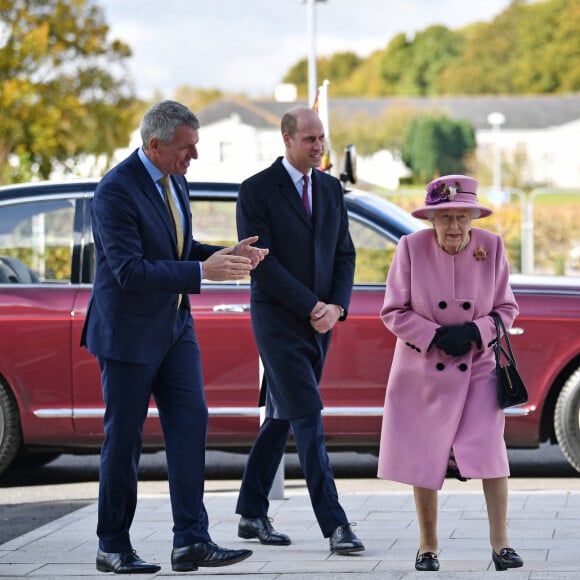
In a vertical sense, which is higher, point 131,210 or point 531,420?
point 131,210

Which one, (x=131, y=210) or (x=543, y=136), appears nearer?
(x=131, y=210)

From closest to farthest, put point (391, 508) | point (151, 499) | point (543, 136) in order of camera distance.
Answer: point (391, 508) → point (151, 499) → point (543, 136)

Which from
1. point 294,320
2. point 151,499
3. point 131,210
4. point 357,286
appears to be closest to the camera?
point 131,210

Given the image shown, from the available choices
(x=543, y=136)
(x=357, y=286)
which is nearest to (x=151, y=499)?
(x=357, y=286)

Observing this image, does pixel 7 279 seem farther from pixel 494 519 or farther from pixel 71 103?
pixel 71 103

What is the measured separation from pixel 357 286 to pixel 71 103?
25076 millimetres

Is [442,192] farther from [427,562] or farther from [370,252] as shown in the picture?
[370,252]

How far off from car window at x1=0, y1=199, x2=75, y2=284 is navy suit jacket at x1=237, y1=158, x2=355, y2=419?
2392mm

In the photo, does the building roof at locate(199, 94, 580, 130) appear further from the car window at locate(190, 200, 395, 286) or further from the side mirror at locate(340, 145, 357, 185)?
the side mirror at locate(340, 145, 357, 185)

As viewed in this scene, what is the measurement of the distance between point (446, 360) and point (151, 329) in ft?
3.85

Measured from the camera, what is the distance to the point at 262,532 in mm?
6531

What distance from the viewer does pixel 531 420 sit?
27.4 ft

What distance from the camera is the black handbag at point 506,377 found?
5.61 metres

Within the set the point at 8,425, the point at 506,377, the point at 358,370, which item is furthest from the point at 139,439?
the point at 8,425
